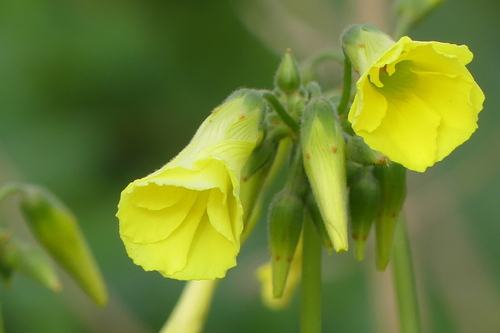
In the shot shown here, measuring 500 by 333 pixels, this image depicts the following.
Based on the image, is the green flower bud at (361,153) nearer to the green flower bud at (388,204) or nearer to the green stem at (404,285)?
the green flower bud at (388,204)

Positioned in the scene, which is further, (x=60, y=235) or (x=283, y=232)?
(x=60, y=235)

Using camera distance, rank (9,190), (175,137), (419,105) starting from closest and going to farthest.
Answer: (419,105), (9,190), (175,137)

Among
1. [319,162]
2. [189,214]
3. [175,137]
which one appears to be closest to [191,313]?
[189,214]

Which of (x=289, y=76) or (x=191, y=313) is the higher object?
(x=289, y=76)

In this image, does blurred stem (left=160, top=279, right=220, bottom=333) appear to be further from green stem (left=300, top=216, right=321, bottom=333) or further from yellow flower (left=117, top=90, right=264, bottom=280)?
yellow flower (left=117, top=90, right=264, bottom=280)

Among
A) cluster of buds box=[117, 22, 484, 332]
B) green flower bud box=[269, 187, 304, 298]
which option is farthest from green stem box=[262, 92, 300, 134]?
green flower bud box=[269, 187, 304, 298]

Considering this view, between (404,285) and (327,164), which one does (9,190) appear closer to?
(327,164)
